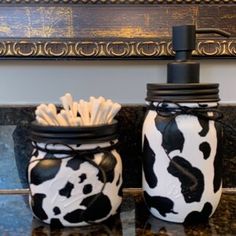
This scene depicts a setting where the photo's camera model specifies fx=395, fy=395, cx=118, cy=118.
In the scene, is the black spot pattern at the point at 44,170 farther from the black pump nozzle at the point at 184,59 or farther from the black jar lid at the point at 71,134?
the black pump nozzle at the point at 184,59

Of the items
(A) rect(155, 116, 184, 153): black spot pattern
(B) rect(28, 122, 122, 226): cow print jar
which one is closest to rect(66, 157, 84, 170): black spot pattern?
(B) rect(28, 122, 122, 226): cow print jar

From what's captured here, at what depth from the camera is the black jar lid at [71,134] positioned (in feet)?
1.51

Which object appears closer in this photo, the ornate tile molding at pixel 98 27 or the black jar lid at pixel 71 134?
the black jar lid at pixel 71 134

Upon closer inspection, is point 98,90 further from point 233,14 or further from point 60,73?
point 233,14

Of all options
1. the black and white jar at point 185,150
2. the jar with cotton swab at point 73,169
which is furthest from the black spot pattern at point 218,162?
the jar with cotton swab at point 73,169

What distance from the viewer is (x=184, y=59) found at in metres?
0.51

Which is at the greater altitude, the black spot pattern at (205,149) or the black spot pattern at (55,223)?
the black spot pattern at (205,149)

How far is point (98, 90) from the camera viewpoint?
612 mm

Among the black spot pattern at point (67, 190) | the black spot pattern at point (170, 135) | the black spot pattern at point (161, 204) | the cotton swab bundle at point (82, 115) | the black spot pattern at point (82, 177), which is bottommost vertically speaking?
the black spot pattern at point (161, 204)

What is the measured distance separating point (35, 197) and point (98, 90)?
0.21m

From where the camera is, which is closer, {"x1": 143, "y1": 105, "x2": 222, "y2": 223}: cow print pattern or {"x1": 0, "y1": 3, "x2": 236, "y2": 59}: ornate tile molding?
{"x1": 143, "y1": 105, "x2": 222, "y2": 223}: cow print pattern

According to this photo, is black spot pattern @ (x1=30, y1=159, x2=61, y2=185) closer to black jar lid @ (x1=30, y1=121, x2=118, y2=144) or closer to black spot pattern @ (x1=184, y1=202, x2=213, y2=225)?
black jar lid @ (x1=30, y1=121, x2=118, y2=144)

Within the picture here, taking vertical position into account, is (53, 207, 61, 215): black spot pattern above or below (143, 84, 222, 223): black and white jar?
below

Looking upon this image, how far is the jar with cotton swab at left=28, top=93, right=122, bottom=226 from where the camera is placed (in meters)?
0.46
